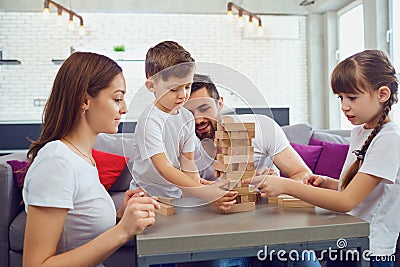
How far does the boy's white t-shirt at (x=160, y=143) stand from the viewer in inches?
44.6

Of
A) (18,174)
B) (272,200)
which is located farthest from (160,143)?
(18,174)

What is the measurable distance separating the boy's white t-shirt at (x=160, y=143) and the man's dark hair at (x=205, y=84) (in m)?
0.08

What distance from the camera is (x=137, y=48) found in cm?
696

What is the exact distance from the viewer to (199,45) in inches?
278

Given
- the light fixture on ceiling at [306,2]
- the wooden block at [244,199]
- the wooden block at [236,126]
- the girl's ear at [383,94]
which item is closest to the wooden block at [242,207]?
the wooden block at [244,199]

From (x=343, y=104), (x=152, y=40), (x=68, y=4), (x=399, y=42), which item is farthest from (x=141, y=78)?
(x=343, y=104)

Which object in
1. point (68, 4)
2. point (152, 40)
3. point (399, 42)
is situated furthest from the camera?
point (152, 40)

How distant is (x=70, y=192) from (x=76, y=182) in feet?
0.16

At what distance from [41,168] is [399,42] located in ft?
15.1

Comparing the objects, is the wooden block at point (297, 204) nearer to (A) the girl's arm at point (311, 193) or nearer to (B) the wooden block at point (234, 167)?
(A) the girl's arm at point (311, 193)

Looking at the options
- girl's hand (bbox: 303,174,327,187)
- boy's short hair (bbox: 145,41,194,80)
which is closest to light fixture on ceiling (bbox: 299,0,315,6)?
girl's hand (bbox: 303,174,327,187)

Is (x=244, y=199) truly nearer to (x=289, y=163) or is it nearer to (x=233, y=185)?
(x=233, y=185)

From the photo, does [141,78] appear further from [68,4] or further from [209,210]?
[209,210]

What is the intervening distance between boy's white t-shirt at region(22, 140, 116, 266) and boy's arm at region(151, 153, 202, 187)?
0.19m
